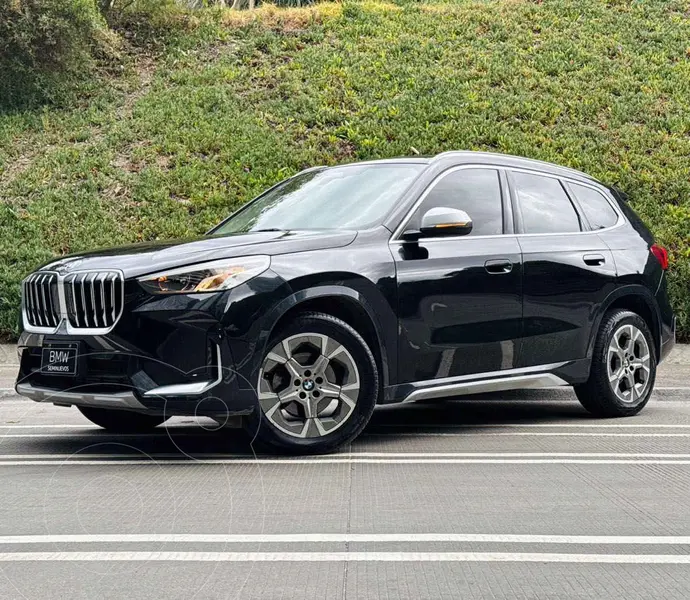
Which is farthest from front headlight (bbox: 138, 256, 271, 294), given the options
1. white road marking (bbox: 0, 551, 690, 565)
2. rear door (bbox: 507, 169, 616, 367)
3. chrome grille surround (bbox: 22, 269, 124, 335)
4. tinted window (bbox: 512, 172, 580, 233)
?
tinted window (bbox: 512, 172, 580, 233)

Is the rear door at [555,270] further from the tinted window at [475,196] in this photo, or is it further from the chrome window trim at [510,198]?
the tinted window at [475,196]

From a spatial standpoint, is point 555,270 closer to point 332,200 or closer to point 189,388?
point 332,200

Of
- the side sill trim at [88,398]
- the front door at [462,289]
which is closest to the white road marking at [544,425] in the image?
the front door at [462,289]

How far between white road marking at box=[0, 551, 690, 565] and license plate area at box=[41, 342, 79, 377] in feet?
6.56

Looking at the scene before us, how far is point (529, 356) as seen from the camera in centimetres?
756

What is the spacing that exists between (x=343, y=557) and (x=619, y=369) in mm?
4551

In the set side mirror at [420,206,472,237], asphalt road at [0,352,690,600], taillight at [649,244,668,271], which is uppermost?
side mirror at [420,206,472,237]

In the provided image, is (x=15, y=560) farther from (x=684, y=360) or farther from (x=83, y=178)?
(x=83, y=178)

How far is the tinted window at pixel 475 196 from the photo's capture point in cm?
733

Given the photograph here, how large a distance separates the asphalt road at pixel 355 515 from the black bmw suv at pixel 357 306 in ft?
1.31

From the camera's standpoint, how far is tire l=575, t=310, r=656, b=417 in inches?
320

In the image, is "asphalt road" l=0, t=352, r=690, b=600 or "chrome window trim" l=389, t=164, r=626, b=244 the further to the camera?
"chrome window trim" l=389, t=164, r=626, b=244

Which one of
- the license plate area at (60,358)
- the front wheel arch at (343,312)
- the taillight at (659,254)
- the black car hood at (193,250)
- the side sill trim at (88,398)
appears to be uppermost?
the black car hood at (193,250)

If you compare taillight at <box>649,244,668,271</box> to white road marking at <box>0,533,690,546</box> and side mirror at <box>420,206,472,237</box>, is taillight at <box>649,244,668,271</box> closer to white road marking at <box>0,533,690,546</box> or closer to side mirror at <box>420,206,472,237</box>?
side mirror at <box>420,206,472,237</box>
